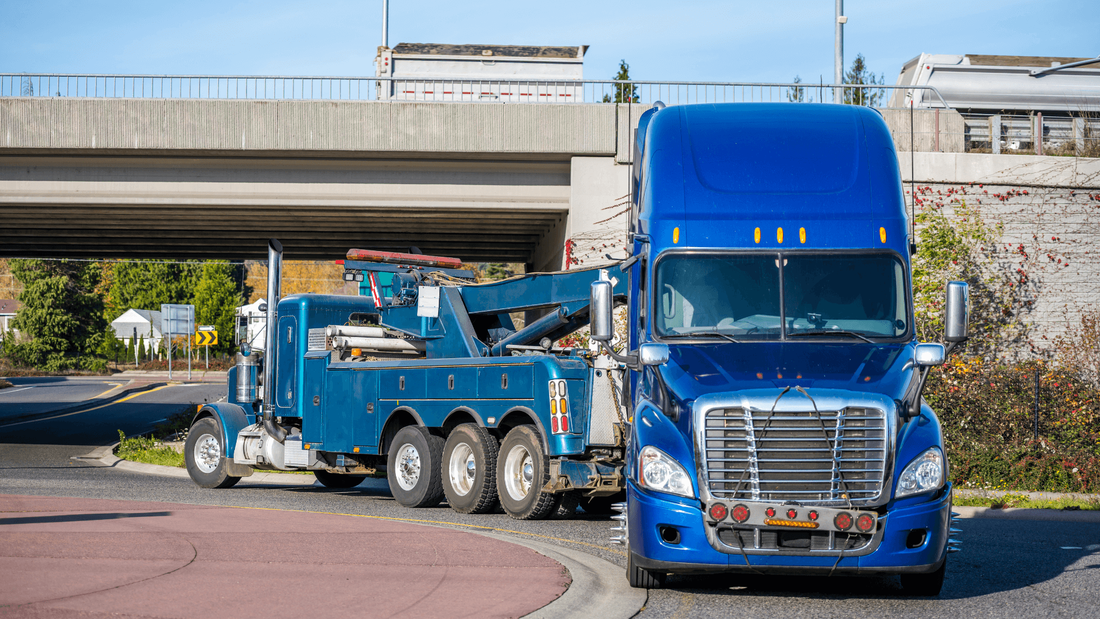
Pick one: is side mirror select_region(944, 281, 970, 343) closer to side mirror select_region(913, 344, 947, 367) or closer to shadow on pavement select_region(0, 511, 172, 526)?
side mirror select_region(913, 344, 947, 367)

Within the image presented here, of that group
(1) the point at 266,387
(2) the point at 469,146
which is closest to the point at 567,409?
(1) the point at 266,387

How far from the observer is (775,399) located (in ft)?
23.9

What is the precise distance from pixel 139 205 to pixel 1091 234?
18525 mm

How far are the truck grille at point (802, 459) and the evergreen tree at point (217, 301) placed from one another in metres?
84.0

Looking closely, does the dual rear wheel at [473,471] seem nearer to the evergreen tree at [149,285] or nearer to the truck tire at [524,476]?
the truck tire at [524,476]

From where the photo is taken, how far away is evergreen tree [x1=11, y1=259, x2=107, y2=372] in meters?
77.7

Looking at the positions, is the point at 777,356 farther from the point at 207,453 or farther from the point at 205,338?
the point at 205,338

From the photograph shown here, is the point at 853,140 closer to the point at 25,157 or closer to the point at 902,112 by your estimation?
the point at 902,112

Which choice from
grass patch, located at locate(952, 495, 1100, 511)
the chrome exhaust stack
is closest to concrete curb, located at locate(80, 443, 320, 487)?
the chrome exhaust stack

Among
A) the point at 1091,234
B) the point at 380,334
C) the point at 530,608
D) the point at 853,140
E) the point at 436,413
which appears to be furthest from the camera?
the point at 1091,234

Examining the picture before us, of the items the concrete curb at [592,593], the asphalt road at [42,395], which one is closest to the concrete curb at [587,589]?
the concrete curb at [592,593]

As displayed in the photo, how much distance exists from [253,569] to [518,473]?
4597 mm

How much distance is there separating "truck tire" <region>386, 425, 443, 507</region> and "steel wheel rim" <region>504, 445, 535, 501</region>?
1.38 meters

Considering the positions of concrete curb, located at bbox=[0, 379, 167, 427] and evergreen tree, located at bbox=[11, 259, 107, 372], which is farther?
evergreen tree, located at bbox=[11, 259, 107, 372]
